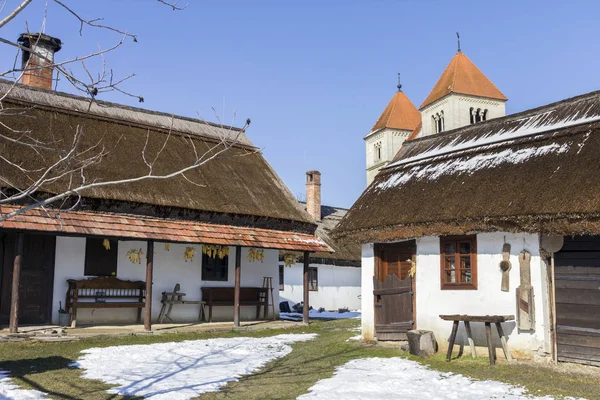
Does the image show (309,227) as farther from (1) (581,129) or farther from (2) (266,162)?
(1) (581,129)

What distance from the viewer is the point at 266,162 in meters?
22.4

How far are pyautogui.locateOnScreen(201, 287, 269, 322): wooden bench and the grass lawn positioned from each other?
170 inches

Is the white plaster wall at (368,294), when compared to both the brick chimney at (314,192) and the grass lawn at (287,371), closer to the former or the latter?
the grass lawn at (287,371)

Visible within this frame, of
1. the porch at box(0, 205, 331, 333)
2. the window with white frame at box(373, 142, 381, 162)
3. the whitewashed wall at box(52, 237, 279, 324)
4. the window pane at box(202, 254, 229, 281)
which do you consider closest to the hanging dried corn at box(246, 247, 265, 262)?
the porch at box(0, 205, 331, 333)

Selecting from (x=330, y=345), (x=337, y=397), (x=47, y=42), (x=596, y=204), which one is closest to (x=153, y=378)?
(x=337, y=397)

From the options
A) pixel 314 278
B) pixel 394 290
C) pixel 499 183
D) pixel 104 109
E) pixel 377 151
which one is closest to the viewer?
pixel 499 183

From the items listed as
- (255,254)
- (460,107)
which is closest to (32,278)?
(255,254)

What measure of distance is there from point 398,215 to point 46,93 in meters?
12.5

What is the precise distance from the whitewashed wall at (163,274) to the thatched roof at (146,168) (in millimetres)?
1582

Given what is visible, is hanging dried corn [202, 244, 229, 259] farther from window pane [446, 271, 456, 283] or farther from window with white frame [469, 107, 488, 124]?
window with white frame [469, 107, 488, 124]

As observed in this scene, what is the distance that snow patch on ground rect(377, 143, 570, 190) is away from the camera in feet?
36.6

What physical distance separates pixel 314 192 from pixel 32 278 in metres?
19.6

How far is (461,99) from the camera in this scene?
172ft

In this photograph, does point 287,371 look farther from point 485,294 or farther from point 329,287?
point 329,287
